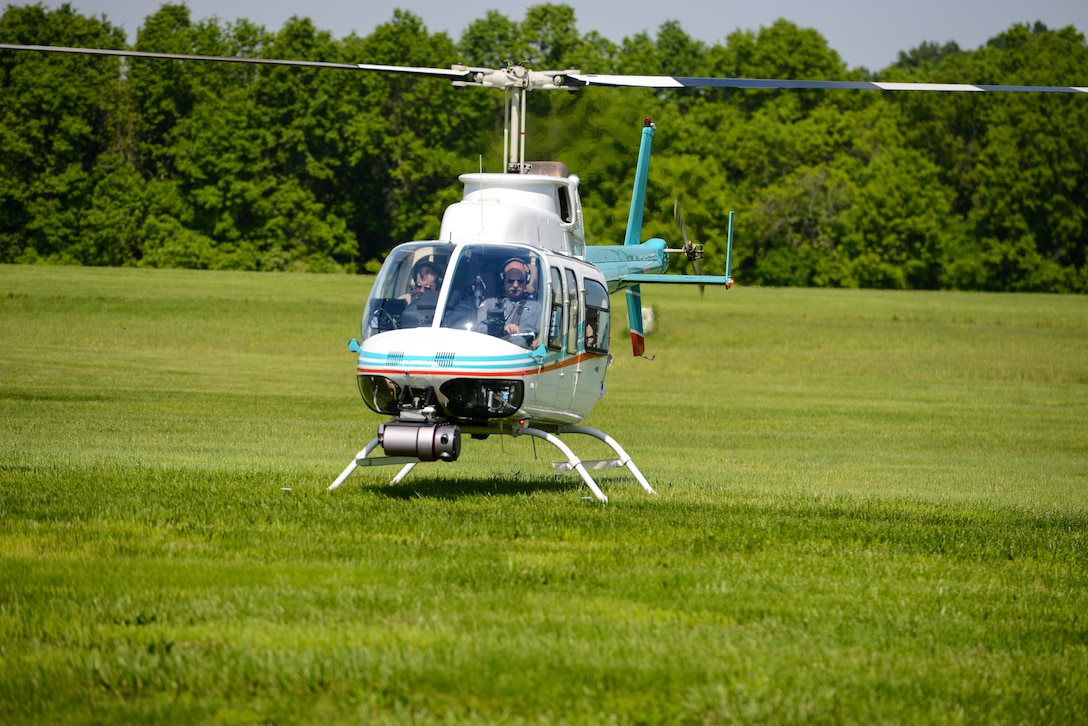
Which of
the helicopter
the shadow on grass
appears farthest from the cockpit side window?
the shadow on grass

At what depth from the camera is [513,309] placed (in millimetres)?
11469

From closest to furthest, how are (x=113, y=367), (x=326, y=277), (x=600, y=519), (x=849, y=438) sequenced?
1. (x=600, y=519)
2. (x=849, y=438)
3. (x=113, y=367)
4. (x=326, y=277)

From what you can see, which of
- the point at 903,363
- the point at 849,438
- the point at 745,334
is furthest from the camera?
the point at 745,334

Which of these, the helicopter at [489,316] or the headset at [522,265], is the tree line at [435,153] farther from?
the headset at [522,265]

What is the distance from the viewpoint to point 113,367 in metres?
34.8

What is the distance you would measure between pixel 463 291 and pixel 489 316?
292mm

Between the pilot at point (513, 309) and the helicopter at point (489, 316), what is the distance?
0.01 meters

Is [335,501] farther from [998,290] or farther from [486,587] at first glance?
[998,290]

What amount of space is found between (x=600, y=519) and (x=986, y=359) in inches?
1495

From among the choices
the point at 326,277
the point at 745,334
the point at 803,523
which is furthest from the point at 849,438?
the point at 326,277

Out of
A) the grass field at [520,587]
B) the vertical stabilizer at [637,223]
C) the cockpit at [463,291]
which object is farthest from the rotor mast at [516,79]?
the vertical stabilizer at [637,223]

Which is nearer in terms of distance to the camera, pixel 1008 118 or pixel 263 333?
pixel 263 333

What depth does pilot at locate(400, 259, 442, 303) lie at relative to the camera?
1142cm

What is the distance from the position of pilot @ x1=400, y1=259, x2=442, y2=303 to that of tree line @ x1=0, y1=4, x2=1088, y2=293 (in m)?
48.3
